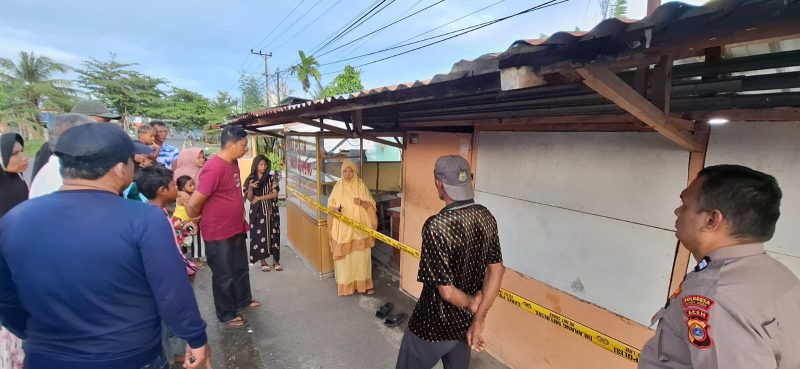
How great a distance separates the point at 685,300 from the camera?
104cm

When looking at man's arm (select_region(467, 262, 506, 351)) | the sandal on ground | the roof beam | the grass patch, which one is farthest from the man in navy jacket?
the grass patch

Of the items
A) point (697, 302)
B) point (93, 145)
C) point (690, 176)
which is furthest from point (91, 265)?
point (690, 176)

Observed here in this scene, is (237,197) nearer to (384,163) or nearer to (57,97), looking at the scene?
(384,163)

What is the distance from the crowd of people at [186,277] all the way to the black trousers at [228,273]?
4.63 feet

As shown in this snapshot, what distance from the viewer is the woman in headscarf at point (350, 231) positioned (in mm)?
4316

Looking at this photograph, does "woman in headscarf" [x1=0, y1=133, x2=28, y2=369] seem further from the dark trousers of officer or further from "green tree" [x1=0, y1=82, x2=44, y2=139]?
"green tree" [x1=0, y1=82, x2=44, y2=139]

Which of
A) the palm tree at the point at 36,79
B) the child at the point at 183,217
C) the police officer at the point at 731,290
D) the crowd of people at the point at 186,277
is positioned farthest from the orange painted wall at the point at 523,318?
the palm tree at the point at 36,79

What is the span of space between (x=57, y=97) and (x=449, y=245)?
45.5 meters

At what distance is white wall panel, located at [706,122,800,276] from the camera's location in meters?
1.58

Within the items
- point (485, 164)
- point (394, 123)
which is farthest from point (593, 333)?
point (394, 123)

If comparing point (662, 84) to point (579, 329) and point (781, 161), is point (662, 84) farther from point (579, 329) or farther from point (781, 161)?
point (579, 329)

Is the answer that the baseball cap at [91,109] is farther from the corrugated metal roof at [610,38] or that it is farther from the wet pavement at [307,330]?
the corrugated metal roof at [610,38]

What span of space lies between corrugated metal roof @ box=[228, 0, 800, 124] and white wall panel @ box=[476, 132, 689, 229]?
1303 millimetres

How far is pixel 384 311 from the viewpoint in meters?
4.00
